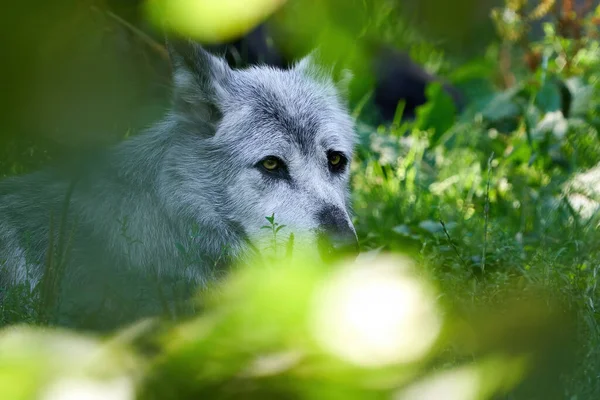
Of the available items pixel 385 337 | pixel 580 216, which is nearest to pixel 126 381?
pixel 385 337

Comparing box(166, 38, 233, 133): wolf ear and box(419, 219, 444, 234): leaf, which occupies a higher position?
box(166, 38, 233, 133): wolf ear

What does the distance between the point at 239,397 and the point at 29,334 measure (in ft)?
0.70

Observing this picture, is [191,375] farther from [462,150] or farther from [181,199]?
[462,150]

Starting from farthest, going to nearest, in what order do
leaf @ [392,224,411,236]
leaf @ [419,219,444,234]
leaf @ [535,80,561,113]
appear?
1. leaf @ [535,80,561,113]
2. leaf @ [392,224,411,236]
3. leaf @ [419,219,444,234]

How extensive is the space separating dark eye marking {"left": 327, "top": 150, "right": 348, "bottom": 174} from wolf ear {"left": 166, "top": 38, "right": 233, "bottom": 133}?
572mm

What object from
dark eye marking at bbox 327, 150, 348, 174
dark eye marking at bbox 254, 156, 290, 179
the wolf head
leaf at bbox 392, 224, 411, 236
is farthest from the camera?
leaf at bbox 392, 224, 411, 236

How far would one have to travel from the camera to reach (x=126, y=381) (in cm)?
73

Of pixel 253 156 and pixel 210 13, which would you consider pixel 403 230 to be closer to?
pixel 253 156

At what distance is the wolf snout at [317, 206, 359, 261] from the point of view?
10.3 feet

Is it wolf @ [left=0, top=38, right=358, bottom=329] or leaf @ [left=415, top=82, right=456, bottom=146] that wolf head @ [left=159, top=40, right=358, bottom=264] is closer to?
wolf @ [left=0, top=38, right=358, bottom=329]

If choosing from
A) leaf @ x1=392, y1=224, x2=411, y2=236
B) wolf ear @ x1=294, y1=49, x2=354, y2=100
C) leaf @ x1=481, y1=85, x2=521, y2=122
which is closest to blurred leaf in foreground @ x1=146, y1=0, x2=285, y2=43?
wolf ear @ x1=294, y1=49, x2=354, y2=100

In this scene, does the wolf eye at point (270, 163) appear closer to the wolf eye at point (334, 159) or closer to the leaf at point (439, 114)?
the wolf eye at point (334, 159)

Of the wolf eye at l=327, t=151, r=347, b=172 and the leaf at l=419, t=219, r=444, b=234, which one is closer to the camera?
the wolf eye at l=327, t=151, r=347, b=172

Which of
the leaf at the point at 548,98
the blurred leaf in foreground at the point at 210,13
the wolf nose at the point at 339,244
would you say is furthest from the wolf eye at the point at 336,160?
the leaf at the point at 548,98
